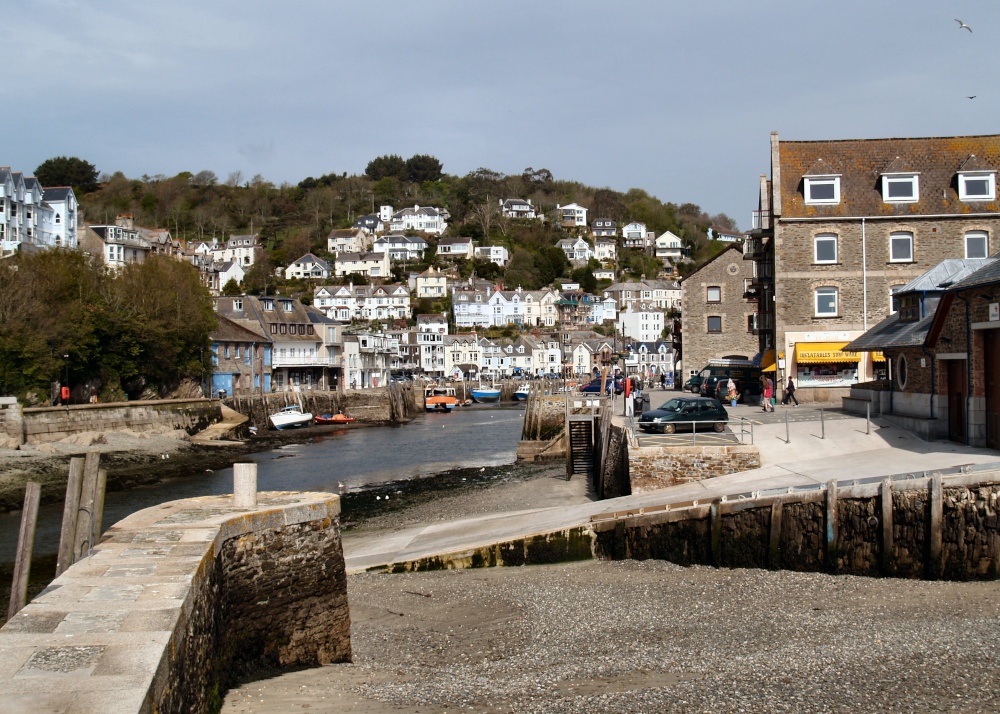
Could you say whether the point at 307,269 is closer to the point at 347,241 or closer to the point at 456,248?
the point at 347,241

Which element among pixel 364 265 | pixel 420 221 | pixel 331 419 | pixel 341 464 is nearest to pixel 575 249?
pixel 420 221

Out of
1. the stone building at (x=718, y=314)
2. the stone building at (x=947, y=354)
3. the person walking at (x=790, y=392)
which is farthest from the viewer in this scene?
the stone building at (x=718, y=314)

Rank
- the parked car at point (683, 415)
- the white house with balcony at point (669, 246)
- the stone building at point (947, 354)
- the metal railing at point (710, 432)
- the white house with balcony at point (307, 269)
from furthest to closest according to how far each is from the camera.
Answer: the white house with balcony at point (669, 246), the white house with balcony at point (307, 269), the parked car at point (683, 415), the metal railing at point (710, 432), the stone building at point (947, 354)

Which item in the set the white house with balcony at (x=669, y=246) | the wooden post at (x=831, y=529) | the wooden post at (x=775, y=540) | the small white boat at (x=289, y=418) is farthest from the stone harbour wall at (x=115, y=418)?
the white house with balcony at (x=669, y=246)

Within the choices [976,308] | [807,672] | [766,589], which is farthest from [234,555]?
[976,308]

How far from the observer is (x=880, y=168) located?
38812 millimetres

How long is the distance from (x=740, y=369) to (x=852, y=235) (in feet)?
31.8

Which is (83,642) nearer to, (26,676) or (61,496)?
(26,676)

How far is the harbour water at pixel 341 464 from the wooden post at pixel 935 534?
68.0ft

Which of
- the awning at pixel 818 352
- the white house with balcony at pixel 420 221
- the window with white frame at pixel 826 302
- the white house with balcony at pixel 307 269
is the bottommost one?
the awning at pixel 818 352

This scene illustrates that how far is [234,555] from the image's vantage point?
9898mm

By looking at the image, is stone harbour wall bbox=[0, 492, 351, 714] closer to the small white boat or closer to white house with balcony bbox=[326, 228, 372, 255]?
the small white boat

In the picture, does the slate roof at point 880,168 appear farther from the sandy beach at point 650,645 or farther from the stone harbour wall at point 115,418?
the stone harbour wall at point 115,418

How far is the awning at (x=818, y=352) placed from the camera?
37500mm
